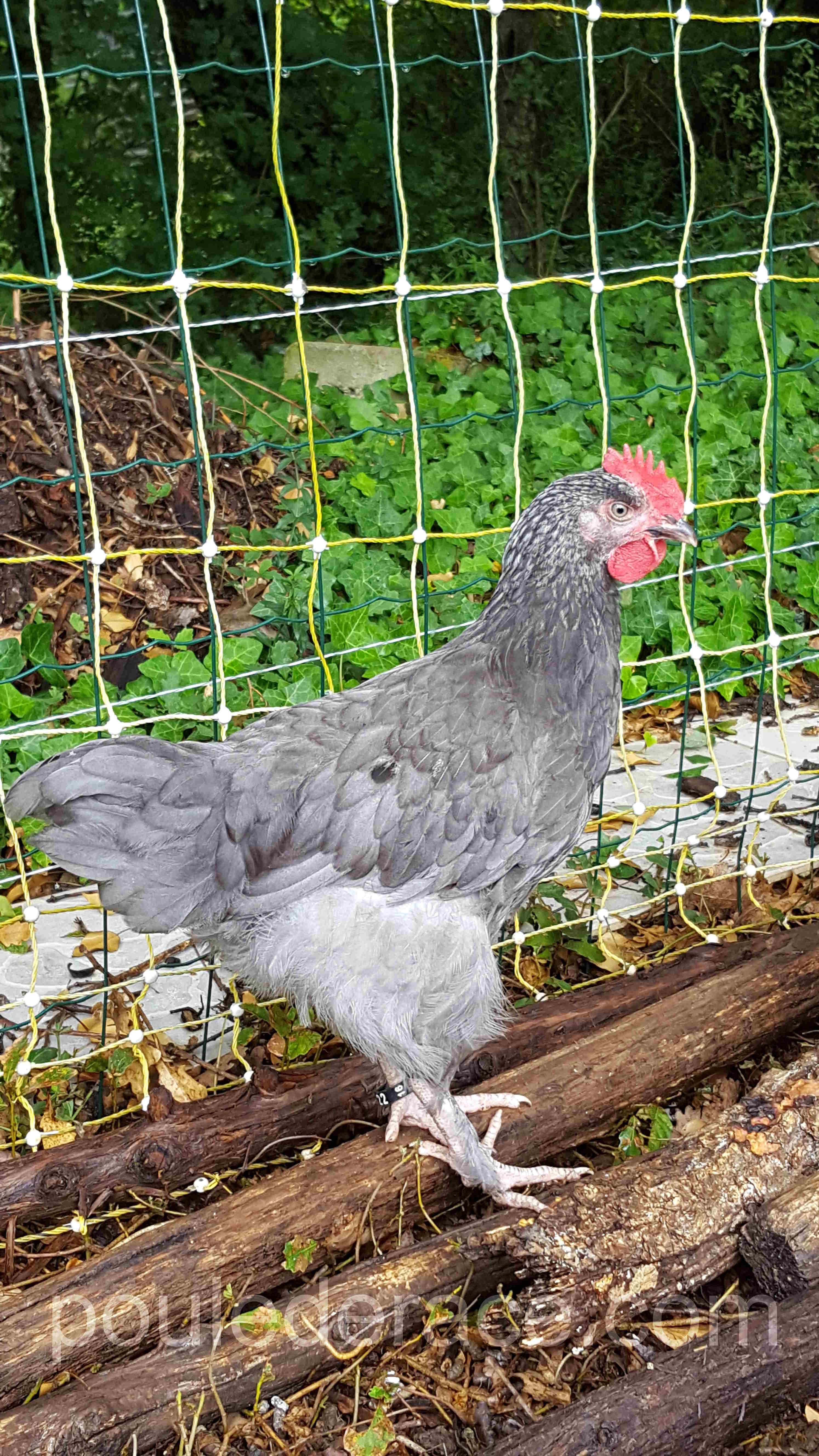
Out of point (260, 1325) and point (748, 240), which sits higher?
point (748, 240)

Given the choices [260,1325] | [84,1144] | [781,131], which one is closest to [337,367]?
[781,131]

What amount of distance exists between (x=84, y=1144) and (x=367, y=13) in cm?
696

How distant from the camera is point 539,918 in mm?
3197

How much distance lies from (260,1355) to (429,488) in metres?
3.65

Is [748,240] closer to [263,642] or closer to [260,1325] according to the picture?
[263,642]

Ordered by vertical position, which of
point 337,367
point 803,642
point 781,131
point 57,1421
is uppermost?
point 781,131

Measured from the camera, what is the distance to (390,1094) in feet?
8.79

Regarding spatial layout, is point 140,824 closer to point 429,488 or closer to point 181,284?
point 181,284

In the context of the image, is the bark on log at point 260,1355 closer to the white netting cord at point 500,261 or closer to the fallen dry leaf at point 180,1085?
the fallen dry leaf at point 180,1085

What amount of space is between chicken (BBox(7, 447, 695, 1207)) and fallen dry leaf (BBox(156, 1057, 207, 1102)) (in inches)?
19.6

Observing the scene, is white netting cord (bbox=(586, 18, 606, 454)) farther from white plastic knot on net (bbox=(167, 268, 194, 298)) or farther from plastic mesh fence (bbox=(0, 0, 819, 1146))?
white plastic knot on net (bbox=(167, 268, 194, 298))

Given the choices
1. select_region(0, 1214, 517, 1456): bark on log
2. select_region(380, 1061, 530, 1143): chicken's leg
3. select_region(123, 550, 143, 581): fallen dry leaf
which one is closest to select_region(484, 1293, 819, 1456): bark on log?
select_region(0, 1214, 517, 1456): bark on log

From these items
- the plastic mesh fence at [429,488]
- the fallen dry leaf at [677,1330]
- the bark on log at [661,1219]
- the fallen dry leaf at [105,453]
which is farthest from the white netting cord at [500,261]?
the fallen dry leaf at [105,453]

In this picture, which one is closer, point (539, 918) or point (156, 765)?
point (156, 765)
